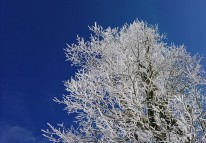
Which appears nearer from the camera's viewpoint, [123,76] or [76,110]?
[123,76]

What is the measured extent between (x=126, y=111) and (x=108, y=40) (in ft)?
14.3

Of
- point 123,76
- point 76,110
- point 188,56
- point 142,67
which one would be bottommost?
point 76,110

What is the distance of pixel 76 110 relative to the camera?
8664mm

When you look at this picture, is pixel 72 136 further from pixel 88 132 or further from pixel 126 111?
pixel 126 111

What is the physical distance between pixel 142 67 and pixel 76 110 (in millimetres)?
2577

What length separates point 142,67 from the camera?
380 inches

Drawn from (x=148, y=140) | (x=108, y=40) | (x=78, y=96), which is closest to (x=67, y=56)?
(x=108, y=40)

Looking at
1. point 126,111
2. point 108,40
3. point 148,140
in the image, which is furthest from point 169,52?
point 148,140

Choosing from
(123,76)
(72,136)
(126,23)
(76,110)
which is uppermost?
(126,23)

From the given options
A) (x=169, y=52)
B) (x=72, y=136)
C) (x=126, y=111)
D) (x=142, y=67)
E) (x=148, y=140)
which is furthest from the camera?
(x=169, y=52)

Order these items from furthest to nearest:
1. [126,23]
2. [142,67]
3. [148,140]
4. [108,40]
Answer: [126,23], [108,40], [142,67], [148,140]

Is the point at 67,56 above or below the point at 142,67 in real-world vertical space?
above

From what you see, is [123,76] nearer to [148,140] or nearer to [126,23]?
[148,140]

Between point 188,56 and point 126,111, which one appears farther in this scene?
point 188,56
